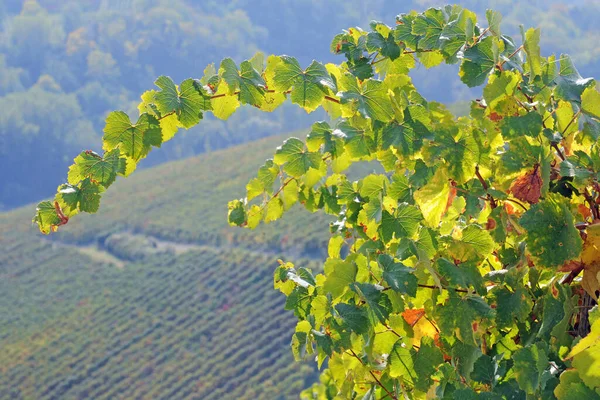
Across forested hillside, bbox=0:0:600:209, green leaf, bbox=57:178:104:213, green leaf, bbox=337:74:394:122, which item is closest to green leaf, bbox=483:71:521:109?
green leaf, bbox=337:74:394:122

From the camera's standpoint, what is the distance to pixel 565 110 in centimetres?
90

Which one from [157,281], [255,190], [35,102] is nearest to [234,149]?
[157,281]

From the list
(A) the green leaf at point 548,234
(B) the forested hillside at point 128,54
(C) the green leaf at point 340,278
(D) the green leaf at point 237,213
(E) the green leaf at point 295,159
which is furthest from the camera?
(B) the forested hillside at point 128,54

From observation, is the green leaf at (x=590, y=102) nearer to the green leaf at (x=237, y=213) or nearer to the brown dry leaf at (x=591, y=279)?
the brown dry leaf at (x=591, y=279)

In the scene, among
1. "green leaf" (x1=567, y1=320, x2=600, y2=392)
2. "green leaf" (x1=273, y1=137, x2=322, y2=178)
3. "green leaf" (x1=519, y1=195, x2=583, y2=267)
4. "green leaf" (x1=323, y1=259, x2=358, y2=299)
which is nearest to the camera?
"green leaf" (x1=567, y1=320, x2=600, y2=392)

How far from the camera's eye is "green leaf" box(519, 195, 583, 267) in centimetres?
81

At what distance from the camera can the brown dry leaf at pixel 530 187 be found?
2.92 feet

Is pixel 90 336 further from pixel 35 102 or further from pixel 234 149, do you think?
pixel 35 102

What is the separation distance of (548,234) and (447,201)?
22 centimetres

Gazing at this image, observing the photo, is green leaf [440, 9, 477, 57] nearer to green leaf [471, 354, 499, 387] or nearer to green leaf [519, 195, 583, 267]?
green leaf [519, 195, 583, 267]

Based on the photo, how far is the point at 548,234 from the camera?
2.67 ft

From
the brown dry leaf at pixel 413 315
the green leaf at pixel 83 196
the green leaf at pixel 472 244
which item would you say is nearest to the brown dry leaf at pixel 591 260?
the green leaf at pixel 472 244

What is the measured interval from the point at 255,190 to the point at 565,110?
0.54 meters

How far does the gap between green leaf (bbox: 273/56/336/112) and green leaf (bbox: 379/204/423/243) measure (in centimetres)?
18
